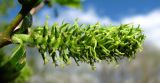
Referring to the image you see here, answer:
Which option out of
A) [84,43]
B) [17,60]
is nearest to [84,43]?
[84,43]

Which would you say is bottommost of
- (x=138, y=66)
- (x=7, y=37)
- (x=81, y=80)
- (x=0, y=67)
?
(x=81, y=80)

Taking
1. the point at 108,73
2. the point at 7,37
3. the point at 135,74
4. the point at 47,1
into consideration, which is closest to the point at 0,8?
the point at 47,1

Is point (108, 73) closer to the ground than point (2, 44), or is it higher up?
closer to the ground

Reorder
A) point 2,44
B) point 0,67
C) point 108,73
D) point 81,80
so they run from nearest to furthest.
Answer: point 2,44
point 0,67
point 108,73
point 81,80

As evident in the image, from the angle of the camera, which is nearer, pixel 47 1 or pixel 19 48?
pixel 19 48

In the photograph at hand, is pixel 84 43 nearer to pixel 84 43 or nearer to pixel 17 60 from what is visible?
pixel 84 43

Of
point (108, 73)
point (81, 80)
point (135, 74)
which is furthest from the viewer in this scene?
point (81, 80)

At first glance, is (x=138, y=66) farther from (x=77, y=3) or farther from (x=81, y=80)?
(x=77, y=3)

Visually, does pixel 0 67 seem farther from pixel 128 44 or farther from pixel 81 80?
pixel 81 80
